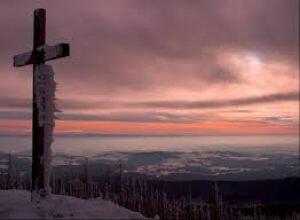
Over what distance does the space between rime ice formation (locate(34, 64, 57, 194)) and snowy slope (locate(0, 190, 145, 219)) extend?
4.14ft

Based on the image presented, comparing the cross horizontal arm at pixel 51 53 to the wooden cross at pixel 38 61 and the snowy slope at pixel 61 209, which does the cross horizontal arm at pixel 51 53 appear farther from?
the snowy slope at pixel 61 209

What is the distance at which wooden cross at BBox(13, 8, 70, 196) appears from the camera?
1634 centimetres

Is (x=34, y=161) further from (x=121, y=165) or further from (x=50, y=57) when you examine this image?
(x=121, y=165)

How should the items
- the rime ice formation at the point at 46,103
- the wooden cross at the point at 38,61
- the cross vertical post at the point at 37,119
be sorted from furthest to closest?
the rime ice formation at the point at 46,103, the cross vertical post at the point at 37,119, the wooden cross at the point at 38,61

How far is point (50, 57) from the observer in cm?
1656

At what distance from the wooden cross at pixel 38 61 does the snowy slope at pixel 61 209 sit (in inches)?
32.7

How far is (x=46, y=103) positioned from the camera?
1691 centimetres

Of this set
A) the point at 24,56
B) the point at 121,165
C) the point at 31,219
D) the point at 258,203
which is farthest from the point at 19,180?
the point at 258,203

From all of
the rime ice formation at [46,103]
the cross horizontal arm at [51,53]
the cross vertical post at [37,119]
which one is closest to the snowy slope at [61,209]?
the cross vertical post at [37,119]

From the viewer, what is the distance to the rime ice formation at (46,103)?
16.7 m

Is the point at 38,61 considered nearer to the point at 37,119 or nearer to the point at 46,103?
the point at 46,103

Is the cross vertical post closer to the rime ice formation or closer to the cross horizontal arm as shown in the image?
the rime ice formation

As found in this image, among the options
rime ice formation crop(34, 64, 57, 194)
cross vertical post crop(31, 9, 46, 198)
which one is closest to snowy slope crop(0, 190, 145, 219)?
cross vertical post crop(31, 9, 46, 198)

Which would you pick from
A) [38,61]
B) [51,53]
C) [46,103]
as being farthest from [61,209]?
[38,61]
